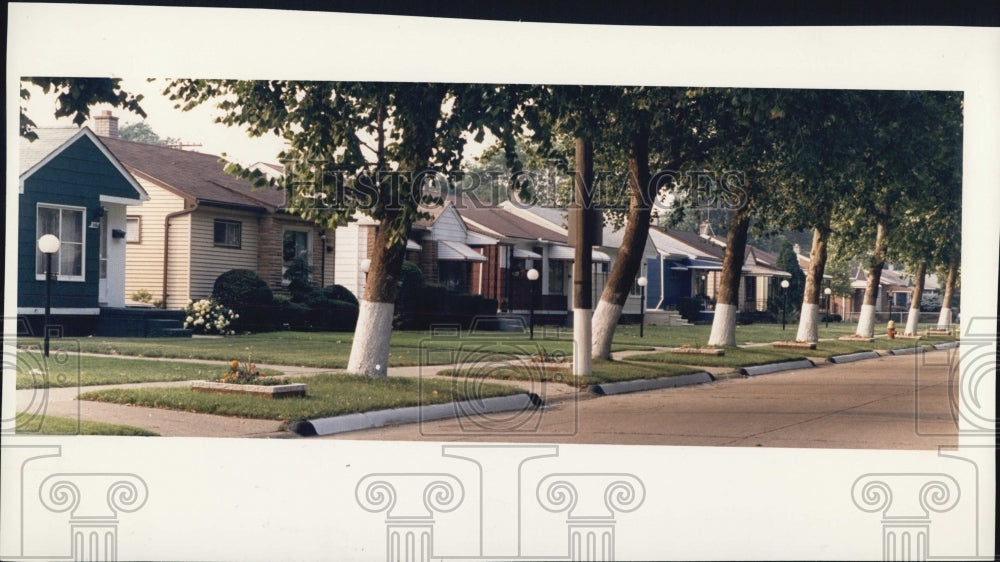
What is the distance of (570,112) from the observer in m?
15.2

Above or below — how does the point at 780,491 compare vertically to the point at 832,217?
below

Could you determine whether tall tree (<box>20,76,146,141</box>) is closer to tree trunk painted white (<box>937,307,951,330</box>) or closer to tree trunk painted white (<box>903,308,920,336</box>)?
tree trunk painted white (<box>937,307,951,330</box>)

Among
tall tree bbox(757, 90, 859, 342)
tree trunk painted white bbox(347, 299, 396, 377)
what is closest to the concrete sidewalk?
tree trunk painted white bbox(347, 299, 396, 377)

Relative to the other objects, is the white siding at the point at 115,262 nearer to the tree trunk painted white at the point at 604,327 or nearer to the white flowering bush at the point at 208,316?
the white flowering bush at the point at 208,316

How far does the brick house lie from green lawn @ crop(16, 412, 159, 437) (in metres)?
2.41

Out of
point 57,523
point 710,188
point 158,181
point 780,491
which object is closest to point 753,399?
point 710,188

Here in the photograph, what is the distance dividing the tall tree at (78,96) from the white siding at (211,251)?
2.25 meters

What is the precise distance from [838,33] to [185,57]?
6.19m

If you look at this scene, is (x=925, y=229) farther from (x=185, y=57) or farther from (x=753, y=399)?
(x=185, y=57)

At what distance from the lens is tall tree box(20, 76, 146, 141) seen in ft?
38.3

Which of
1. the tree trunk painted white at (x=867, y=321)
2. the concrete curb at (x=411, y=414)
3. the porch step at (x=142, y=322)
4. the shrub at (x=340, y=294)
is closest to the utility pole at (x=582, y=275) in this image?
the concrete curb at (x=411, y=414)

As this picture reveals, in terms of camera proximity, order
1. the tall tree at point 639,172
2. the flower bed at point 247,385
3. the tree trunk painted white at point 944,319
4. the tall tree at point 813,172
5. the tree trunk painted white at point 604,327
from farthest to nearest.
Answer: the tree trunk painted white at point 604,327, the tall tree at point 639,172, the tall tree at point 813,172, the tree trunk painted white at point 944,319, the flower bed at point 247,385

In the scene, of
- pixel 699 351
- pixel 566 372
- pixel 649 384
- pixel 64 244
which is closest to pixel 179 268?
pixel 64 244

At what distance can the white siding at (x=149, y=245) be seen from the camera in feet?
44.2
